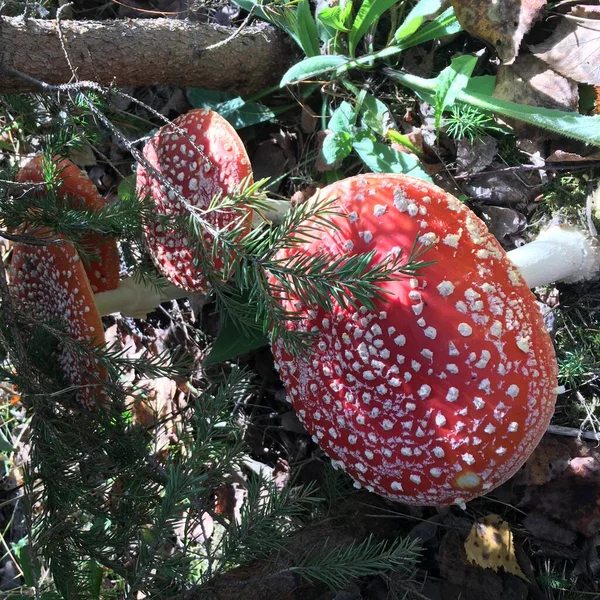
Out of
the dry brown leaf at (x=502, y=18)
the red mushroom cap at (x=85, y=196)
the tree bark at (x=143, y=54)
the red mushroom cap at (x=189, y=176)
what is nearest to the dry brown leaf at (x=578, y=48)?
the dry brown leaf at (x=502, y=18)

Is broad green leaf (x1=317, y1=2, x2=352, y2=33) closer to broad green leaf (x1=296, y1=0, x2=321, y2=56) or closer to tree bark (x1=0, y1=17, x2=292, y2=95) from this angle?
broad green leaf (x1=296, y1=0, x2=321, y2=56)

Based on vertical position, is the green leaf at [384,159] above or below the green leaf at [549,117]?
below

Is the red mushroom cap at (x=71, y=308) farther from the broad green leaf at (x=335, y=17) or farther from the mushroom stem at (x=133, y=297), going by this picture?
the broad green leaf at (x=335, y=17)

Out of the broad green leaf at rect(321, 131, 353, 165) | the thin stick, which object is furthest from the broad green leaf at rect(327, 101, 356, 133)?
the thin stick

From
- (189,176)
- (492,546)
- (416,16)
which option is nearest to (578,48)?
(416,16)

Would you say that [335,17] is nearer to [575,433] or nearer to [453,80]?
[453,80]

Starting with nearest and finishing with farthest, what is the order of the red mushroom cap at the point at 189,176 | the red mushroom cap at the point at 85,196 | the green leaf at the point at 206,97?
the red mushroom cap at the point at 189,176 → the red mushroom cap at the point at 85,196 → the green leaf at the point at 206,97
